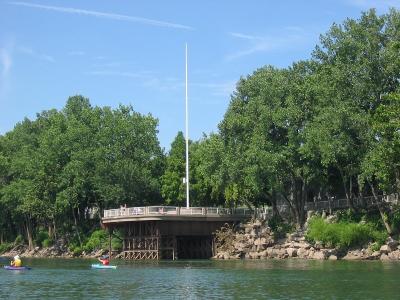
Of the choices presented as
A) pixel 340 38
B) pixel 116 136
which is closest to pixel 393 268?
pixel 340 38

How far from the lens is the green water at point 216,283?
38.4 metres

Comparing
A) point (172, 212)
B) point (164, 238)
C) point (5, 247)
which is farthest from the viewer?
point (5, 247)

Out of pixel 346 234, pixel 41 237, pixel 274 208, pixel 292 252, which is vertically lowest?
pixel 292 252

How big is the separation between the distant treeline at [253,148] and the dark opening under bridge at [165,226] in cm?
439

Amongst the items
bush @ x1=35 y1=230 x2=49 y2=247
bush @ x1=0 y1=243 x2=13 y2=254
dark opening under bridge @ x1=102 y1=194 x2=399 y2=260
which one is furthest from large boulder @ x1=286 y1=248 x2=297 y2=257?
bush @ x1=0 y1=243 x2=13 y2=254

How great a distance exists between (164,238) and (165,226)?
380 cm

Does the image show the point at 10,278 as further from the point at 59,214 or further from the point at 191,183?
the point at 59,214

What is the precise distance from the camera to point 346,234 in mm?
71688

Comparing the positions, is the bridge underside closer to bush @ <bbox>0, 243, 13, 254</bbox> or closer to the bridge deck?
the bridge deck

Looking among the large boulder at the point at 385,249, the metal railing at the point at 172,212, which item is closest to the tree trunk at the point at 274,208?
the metal railing at the point at 172,212

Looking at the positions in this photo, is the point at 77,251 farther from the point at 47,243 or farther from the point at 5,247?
the point at 5,247

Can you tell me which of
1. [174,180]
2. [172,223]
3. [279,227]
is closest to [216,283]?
[172,223]

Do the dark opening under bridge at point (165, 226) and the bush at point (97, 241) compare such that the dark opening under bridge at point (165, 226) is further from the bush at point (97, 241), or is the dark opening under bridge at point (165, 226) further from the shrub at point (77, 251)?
the shrub at point (77, 251)

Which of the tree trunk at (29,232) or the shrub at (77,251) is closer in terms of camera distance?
the shrub at (77,251)
